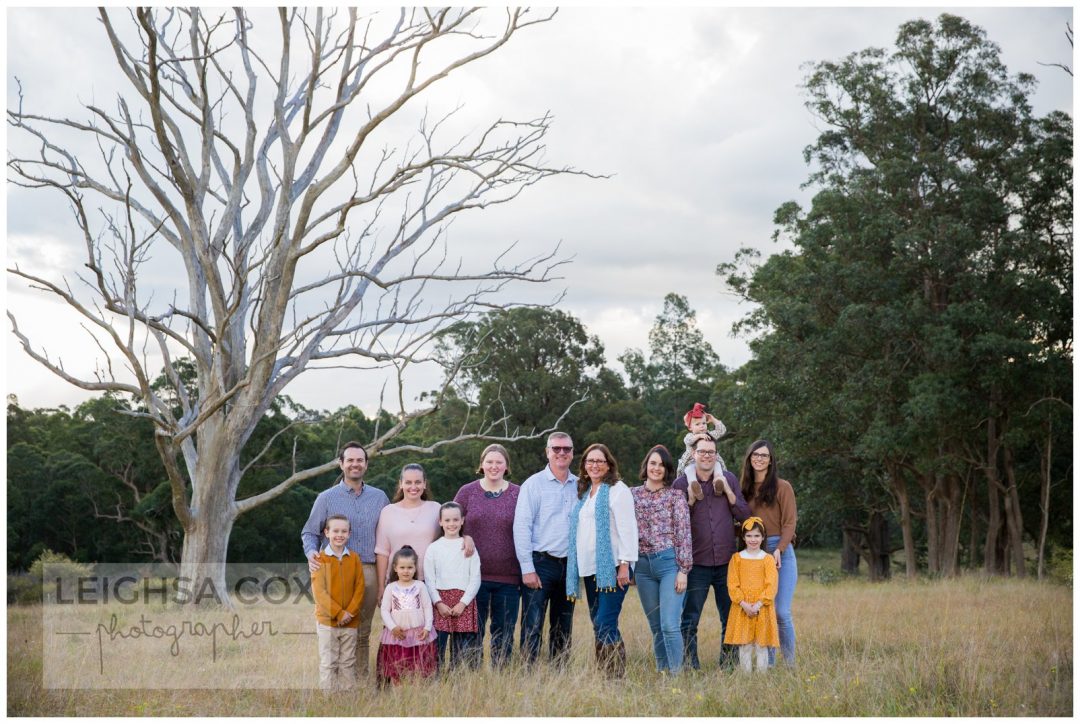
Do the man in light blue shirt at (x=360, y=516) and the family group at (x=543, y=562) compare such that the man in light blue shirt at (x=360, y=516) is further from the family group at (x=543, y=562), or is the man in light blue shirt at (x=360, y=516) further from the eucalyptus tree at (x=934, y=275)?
the eucalyptus tree at (x=934, y=275)

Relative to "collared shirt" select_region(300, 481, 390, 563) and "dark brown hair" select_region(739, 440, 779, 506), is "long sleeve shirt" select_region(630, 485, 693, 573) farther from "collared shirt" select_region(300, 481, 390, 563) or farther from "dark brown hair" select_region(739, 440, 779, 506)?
"collared shirt" select_region(300, 481, 390, 563)

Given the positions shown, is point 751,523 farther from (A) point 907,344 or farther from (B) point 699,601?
(A) point 907,344

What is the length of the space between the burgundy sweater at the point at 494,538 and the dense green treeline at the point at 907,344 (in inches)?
421

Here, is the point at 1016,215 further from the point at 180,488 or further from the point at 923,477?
the point at 180,488

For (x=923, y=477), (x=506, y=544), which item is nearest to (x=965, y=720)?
(x=506, y=544)

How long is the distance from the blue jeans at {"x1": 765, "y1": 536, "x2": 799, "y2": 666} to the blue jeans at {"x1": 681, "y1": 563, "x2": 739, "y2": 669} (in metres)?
0.32

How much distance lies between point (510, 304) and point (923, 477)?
13.9m

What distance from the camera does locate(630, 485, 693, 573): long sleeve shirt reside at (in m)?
6.49

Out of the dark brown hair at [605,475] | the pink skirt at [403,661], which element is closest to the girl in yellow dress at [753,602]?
the dark brown hair at [605,475]

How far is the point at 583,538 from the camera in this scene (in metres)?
6.47

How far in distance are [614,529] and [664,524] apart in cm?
35

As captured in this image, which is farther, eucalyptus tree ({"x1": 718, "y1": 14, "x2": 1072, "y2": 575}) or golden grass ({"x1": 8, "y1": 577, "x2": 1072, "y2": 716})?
A: eucalyptus tree ({"x1": 718, "y1": 14, "x2": 1072, "y2": 575})

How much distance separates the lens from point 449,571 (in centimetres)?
624

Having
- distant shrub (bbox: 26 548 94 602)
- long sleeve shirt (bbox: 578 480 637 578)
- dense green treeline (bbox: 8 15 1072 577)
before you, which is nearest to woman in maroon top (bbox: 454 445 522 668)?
long sleeve shirt (bbox: 578 480 637 578)
